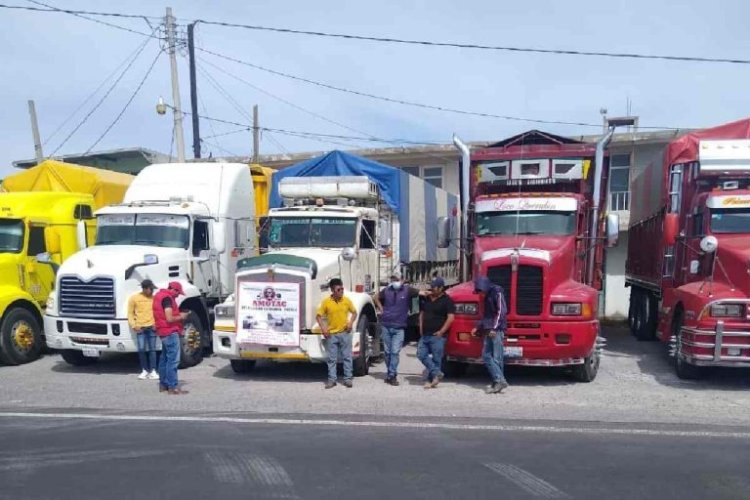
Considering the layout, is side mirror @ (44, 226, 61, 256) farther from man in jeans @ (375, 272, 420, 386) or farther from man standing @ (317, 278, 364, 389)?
man in jeans @ (375, 272, 420, 386)

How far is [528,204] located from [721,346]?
3.57 m

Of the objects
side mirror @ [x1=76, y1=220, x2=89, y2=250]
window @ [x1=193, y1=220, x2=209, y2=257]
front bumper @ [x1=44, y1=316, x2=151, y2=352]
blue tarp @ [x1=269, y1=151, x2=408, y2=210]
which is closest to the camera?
front bumper @ [x1=44, y1=316, x2=151, y2=352]

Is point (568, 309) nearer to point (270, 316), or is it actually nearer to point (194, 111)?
point (270, 316)

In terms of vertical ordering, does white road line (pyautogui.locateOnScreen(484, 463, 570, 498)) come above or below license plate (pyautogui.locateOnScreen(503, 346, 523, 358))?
below

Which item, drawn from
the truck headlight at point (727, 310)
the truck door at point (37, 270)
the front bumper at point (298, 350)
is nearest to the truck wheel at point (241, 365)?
the front bumper at point (298, 350)

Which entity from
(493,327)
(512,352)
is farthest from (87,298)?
(512,352)

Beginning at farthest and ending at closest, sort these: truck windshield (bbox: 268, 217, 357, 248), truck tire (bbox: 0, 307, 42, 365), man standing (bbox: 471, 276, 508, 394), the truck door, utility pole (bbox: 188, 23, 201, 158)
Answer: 1. utility pole (bbox: 188, 23, 201, 158)
2. the truck door
3. truck tire (bbox: 0, 307, 42, 365)
4. truck windshield (bbox: 268, 217, 357, 248)
5. man standing (bbox: 471, 276, 508, 394)

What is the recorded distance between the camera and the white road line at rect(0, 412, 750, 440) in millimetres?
7430

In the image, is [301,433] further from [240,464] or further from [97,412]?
[97,412]

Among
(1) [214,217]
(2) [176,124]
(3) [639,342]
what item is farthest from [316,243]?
(2) [176,124]

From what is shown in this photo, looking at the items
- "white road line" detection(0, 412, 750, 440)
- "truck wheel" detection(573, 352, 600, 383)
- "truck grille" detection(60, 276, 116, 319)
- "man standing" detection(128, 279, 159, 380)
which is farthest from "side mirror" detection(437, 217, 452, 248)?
"truck grille" detection(60, 276, 116, 319)

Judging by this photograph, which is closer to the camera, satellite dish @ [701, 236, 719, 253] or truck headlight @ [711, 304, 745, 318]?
truck headlight @ [711, 304, 745, 318]

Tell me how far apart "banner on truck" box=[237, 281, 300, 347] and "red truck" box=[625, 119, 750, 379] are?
231 inches

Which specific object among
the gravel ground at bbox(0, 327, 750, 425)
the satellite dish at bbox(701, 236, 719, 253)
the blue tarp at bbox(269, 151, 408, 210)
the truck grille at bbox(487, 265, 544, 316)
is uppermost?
the blue tarp at bbox(269, 151, 408, 210)
